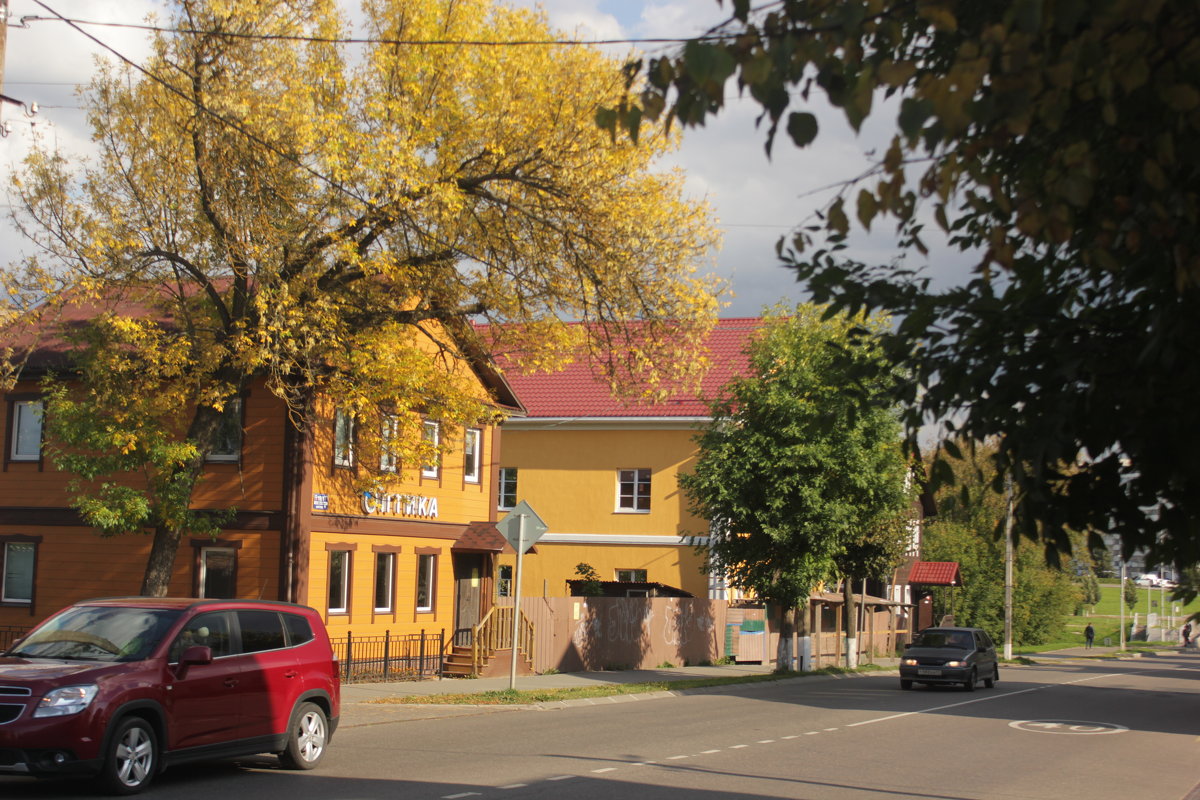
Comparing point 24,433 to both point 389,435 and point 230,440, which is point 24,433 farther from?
point 389,435

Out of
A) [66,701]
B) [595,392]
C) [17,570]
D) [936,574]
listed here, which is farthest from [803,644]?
[66,701]

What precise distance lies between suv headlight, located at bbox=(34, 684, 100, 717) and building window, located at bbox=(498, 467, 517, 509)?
33.2m

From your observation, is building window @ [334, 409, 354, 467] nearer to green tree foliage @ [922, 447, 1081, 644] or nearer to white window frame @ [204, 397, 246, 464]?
white window frame @ [204, 397, 246, 464]

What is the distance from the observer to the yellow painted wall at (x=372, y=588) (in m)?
26.4

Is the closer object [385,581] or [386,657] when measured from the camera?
[386,657]

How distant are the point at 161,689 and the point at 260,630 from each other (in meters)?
1.67

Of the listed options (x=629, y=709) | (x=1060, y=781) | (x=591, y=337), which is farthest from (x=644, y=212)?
(x=1060, y=781)

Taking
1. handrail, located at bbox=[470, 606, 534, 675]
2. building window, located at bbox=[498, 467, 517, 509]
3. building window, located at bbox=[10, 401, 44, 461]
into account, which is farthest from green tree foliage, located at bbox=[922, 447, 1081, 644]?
building window, located at bbox=[10, 401, 44, 461]

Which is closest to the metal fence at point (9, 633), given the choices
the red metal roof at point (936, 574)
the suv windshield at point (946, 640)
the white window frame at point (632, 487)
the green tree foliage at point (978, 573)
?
the white window frame at point (632, 487)

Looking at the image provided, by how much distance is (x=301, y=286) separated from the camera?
19625mm

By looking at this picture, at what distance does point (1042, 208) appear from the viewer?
5.01 m

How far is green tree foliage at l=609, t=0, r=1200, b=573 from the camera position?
4.43 meters

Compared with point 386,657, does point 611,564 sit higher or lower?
higher

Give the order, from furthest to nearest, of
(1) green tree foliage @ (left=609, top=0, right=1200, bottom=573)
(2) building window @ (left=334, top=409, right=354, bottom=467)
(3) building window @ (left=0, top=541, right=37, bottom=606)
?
(3) building window @ (left=0, top=541, right=37, bottom=606)
(2) building window @ (left=334, top=409, right=354, bottom=467)
(1) green tree foliage @ (left=609, top=0, right=1200, bottom=573)
